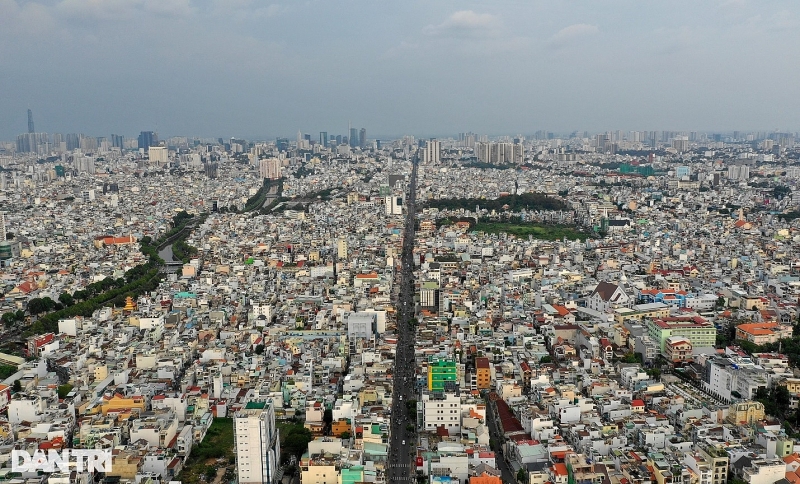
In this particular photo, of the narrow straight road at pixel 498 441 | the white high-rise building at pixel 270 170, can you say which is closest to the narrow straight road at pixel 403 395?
the narrow straight road at pixel 498 441

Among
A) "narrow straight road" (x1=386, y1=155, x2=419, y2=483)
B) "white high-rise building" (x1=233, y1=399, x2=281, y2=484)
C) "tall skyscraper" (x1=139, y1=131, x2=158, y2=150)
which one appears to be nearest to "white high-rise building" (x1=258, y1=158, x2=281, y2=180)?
"narrow straight road" (x1=386, y1=155, x2=419, y2=483)

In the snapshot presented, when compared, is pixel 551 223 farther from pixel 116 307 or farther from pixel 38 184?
pixel 38 184

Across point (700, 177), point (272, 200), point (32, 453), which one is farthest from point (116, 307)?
point (700, 177)

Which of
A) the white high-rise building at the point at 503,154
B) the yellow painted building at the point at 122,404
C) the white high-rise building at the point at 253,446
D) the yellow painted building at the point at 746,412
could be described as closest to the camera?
the white high-rise building at the point at 253,446

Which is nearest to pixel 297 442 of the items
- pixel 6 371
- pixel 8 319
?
pixel 6 371

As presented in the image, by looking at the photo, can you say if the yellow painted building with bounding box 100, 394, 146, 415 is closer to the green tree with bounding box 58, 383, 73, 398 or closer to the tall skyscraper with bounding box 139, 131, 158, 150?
the green tree with bounding box 58, 383, 73, 398

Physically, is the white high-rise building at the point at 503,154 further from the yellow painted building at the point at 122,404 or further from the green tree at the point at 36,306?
the yellow painted building at the point at 122,404
